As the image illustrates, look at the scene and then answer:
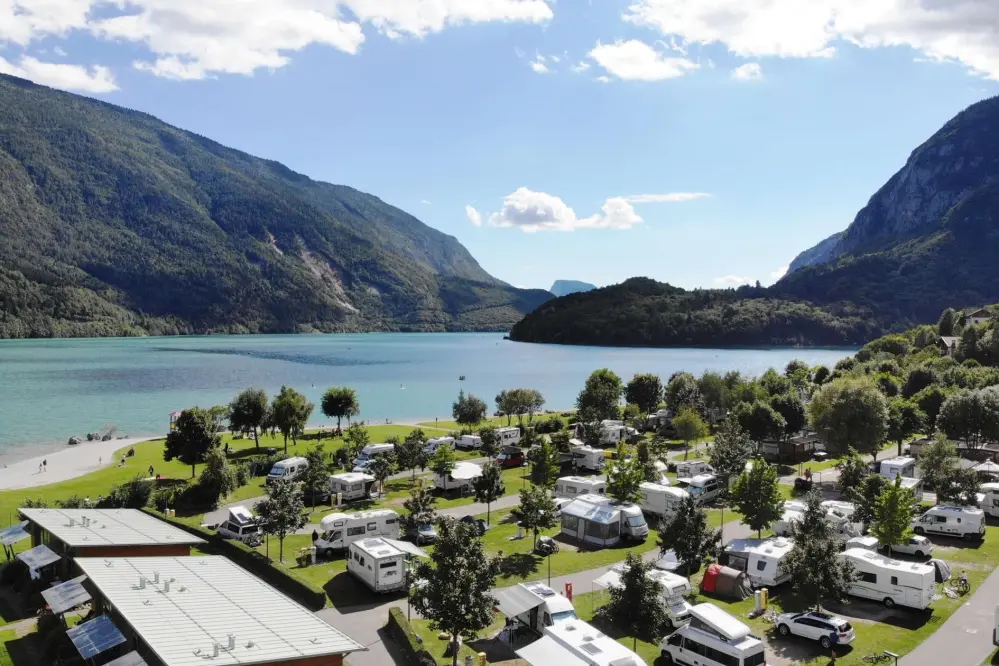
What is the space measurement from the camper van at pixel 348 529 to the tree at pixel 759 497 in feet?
47.1

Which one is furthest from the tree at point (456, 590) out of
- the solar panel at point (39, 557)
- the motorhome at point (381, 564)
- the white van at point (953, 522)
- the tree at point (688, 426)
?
the tree at point (688, 426)

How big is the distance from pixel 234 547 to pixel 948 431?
44.0 m

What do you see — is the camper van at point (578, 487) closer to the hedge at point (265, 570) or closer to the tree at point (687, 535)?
the tree at point (687, 535)

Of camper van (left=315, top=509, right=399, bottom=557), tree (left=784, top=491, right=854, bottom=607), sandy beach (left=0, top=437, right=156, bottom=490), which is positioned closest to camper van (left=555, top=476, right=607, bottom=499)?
camper van (left=315, top=509, right=399, bottom=557)

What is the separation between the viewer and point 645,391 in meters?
65.5

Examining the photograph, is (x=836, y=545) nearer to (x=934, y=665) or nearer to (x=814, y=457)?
(x=934, y=665)

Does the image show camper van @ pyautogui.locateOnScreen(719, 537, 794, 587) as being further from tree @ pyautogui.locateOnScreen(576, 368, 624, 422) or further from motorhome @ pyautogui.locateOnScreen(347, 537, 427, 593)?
tree @ pyautogui.locateOnScreen(576, 368, 624, 422)

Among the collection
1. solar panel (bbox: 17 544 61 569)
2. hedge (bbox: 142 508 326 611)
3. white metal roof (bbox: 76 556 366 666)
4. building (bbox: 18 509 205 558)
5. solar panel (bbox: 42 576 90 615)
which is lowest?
hedge (bbox: 142 508 326 611)

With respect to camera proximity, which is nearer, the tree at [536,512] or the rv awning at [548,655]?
the rv awning at [548,655]

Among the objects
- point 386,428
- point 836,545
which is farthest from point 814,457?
point 386,428

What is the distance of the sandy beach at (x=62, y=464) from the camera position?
4188cm

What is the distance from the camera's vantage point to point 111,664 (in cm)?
1370

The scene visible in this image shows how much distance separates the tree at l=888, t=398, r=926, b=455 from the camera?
145 ft

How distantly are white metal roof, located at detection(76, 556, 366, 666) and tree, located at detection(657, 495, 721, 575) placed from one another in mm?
12640
